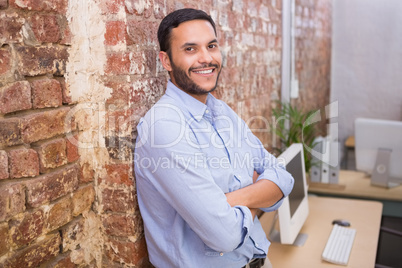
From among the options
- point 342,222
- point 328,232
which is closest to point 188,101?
point 328,232

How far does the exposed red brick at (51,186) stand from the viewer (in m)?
1.22

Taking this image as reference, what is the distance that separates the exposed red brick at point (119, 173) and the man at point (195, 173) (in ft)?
0.12

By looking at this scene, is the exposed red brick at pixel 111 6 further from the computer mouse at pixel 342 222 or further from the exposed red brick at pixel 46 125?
the computer mouse at pixel 342 222

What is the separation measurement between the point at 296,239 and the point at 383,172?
1.23 m

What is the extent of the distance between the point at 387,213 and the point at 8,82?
2.75 meters

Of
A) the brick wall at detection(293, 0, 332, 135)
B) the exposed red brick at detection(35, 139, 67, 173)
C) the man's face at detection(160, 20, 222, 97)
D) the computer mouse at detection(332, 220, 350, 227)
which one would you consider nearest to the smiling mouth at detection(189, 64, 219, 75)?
the man's face at detection(160, 20, 222, 97)

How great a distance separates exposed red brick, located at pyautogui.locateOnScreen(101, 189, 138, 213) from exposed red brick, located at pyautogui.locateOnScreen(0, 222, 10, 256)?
39 centimetres

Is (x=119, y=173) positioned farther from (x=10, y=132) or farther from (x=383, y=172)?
(x=383, y=172)

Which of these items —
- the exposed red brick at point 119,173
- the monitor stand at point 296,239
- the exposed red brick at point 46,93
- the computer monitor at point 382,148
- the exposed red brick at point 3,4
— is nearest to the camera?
the exposed red brick at point 3,4

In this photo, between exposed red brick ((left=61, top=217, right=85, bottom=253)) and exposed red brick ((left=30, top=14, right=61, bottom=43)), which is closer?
exposed red brick ((left=30, top=14, right=61, bottom=43))

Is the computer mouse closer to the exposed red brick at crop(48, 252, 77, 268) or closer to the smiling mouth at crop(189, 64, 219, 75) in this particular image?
the smiling mouth at crop(189, 64, 219, 75)

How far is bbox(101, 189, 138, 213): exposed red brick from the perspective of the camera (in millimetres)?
1456

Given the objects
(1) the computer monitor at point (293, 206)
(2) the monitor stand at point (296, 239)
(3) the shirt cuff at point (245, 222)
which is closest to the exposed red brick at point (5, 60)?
(3) the shirt cuff at point (245, 222)

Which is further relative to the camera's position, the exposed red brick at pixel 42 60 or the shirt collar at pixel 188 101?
the shirt collar at pixel 188 101
